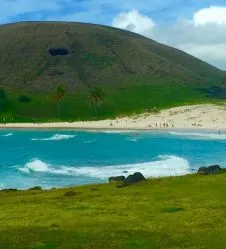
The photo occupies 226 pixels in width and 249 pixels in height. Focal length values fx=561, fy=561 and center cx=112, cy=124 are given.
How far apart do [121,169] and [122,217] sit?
52.7 metres

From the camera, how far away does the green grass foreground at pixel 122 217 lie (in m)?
27.0

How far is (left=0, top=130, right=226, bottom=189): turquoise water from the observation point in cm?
8196

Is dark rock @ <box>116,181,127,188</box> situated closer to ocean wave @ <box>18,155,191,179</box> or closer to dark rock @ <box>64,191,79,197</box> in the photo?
dark rock @ <box>64,191,79,197</box>

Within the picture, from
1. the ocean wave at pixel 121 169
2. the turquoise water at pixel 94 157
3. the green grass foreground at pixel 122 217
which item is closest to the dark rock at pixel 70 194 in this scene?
the green grass foreground at pixel 122 217

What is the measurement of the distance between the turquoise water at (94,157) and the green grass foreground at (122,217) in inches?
1004

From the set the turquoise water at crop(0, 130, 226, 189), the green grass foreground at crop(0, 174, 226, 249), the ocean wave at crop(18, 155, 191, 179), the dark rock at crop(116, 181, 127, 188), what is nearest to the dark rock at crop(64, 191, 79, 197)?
the green grass foreground at crop(0, 174, 226, 249)

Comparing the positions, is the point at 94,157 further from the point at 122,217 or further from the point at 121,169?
the point at 122,217

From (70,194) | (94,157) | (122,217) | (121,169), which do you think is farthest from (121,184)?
(94,157)

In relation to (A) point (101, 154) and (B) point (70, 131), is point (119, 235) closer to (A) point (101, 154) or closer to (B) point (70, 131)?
(A) point (101, 154)

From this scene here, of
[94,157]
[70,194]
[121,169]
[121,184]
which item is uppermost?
[121,184]

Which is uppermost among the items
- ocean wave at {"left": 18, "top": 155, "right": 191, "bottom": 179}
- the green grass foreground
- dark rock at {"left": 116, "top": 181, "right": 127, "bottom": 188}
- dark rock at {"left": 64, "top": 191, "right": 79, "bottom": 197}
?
the green grass foreground

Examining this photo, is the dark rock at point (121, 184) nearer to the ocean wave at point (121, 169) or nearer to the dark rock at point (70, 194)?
the dark rock at point (70, 194)

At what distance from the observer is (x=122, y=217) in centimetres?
3541

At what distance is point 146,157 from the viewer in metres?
111
